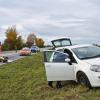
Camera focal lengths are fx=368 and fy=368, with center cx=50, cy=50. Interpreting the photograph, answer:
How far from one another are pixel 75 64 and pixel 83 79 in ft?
2.22

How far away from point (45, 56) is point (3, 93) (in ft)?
6.61

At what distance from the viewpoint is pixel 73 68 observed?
12.1 metres

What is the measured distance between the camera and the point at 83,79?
11547 mm

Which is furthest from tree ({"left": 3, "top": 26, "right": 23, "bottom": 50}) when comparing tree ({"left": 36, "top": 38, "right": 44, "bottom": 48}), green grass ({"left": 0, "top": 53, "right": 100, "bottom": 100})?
green grass ({"left": 0, "top": 53, "right": 100, "bottom": 100})

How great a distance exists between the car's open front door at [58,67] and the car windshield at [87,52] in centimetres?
43

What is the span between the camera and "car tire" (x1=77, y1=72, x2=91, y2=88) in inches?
443

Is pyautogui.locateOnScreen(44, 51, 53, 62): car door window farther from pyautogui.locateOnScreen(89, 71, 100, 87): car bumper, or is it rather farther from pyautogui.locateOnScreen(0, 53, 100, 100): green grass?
pyautogui.locateOnScreen(89, 71, 100, 87): car bumper

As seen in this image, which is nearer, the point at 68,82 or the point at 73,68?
the point at 73,68

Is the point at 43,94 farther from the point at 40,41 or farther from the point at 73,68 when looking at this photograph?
the point at 40,41

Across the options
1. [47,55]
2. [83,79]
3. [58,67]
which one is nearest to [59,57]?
[58,67]

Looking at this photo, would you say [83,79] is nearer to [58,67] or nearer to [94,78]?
[94,78]

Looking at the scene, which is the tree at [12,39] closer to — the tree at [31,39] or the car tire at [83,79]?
the tree at [31,39]

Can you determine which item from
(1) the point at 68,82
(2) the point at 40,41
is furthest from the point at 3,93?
(2) the point at 40,41

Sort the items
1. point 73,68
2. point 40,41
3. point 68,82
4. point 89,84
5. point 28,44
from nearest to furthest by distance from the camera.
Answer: point 89,84
point 73,68
point 68,82
point 28,44
point 40,41
